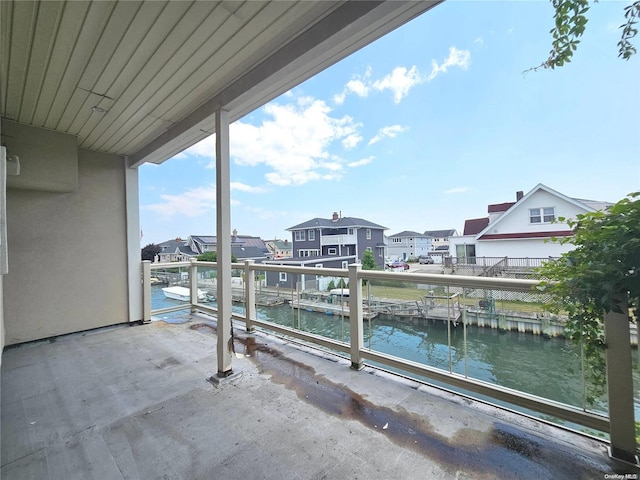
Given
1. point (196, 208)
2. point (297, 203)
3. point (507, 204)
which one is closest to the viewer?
point (507, 204)

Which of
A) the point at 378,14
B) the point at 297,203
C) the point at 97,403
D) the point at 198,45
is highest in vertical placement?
the point at 297,203

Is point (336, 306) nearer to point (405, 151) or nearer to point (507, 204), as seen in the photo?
point (507, 204)

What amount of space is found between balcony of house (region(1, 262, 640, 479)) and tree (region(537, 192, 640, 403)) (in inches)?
9.4

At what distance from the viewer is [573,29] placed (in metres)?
1.39

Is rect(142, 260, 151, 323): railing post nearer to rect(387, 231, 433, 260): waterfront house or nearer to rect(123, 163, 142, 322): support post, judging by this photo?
rect(123, 163, 142, 322): support post

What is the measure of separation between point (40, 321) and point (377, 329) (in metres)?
4.34

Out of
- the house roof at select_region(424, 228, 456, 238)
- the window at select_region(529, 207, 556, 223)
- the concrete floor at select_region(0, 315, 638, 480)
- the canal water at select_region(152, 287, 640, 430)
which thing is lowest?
the concrete floor at select_region(0, 315, 638, 480)

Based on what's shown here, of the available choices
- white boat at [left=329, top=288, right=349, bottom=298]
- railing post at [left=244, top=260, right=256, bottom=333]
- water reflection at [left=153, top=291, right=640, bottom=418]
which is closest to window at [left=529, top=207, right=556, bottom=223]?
water reflection at [left=153, top=291, right=640, bottom=418]

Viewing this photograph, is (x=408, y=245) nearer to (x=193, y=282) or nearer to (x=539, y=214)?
(x=539, y=214)

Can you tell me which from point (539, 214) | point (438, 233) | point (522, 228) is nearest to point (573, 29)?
point (522, 228)

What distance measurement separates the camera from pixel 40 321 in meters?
3.46

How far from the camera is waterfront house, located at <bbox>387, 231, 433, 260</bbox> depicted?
94.2 ft

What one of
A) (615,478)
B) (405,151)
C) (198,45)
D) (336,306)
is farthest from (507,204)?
(198,45)

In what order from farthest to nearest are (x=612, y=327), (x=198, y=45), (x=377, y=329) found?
(x=377, y=329) → (x=198, y=45) → (x=612, y=327)
